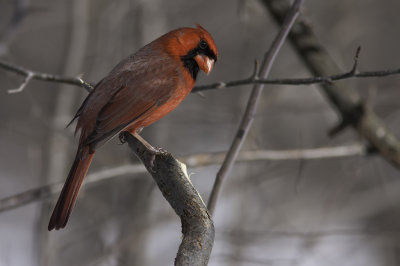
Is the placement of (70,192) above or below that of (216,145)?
below

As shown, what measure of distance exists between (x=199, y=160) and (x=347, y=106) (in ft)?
3.62

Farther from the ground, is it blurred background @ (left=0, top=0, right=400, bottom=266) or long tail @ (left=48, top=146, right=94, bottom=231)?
blurred background @ (left=0, top=0, right=400, bottom=266)

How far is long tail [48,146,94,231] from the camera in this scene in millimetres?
2223

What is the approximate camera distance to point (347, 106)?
3.54 m

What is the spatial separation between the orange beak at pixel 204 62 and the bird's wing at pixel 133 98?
16 cm

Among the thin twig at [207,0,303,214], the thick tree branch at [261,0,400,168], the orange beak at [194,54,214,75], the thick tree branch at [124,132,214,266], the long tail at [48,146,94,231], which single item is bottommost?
the thick tree branch at [124,132,214,266]

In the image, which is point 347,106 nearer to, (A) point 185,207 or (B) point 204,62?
(B) point 204,62

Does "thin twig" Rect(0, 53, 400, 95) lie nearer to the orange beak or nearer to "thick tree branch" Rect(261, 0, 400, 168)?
the orange beak

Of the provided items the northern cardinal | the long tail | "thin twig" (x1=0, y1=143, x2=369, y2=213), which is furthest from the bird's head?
the long tail

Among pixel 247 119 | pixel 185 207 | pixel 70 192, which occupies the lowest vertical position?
pixel 185 207

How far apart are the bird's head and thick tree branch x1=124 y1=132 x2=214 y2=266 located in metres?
0.89

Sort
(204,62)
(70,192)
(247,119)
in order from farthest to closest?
(204,62) → (247,119) → (70,192)

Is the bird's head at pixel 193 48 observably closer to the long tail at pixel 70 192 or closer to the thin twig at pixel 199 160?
the thin twig at pixel 199 160

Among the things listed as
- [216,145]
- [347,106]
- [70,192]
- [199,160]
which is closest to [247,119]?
[199,160]
